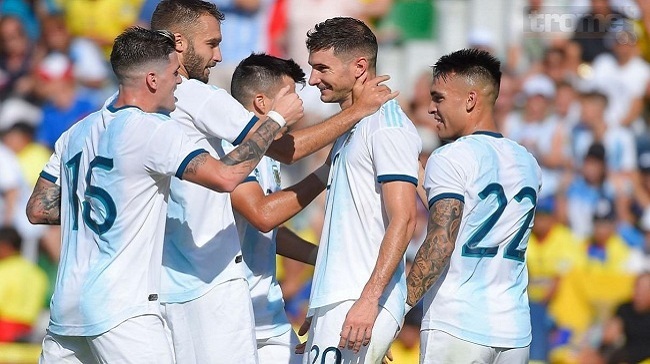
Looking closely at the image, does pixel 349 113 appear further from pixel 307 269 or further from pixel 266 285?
pixel 307 269

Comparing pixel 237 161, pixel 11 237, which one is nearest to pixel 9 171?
pixel 11 237

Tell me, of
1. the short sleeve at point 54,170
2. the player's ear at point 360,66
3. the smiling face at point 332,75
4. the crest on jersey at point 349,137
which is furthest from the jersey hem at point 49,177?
the player's ear at point 360,66

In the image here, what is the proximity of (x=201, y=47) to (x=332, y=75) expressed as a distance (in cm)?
79

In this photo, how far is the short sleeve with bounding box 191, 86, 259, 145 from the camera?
5.94 meters

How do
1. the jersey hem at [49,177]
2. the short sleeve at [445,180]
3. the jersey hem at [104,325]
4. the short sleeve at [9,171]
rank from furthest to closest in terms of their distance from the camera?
the short sleeve at [9,171] → the jersey hem at [49,177] → the short sleeve at [445,180] → the jersey hem at [104,325]

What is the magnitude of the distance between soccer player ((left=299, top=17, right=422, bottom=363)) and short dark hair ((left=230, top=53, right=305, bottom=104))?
0.89 metres

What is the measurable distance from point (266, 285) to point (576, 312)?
476cm

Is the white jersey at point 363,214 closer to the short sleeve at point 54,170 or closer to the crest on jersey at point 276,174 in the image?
the crest on jersey at point 276,174

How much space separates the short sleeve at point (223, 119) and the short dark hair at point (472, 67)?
42.4 inches

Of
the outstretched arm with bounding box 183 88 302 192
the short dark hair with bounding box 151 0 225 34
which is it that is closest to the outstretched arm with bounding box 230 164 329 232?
the outstretched arm with bounding box 183 88 302 192

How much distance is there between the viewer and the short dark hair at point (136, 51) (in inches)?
219

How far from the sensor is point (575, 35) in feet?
41.1

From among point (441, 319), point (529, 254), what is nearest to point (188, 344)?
point (441, 319)

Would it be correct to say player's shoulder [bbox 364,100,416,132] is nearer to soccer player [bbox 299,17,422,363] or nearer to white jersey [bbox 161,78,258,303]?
soccer player [bbox 299,17,422,363]
